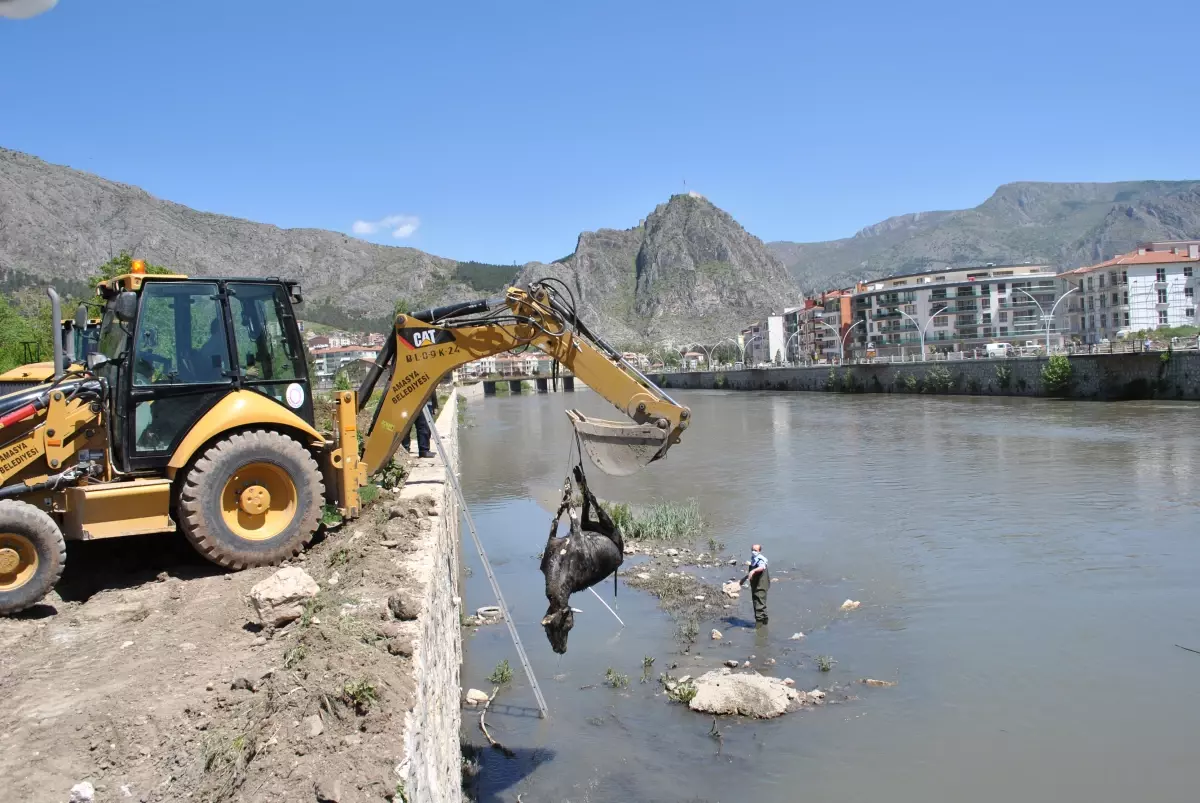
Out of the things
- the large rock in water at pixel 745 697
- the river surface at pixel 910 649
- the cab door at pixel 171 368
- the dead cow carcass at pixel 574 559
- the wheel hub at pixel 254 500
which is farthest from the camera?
the large rock in water at pixel 745 697

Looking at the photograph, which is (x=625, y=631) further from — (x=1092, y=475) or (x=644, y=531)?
(x=1092, y=475)

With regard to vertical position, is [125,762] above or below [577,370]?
below

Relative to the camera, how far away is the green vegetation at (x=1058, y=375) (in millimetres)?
50031

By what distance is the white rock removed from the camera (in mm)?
6180

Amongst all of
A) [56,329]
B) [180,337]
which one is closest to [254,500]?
[180,337]

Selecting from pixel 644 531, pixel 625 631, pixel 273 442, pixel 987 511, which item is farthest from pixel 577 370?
pixel 987 511

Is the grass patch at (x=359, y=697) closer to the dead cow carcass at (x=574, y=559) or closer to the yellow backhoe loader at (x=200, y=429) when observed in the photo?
the dead cow carcass at (x=574, y=559)

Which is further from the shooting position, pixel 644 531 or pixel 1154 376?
pixel 1154 376

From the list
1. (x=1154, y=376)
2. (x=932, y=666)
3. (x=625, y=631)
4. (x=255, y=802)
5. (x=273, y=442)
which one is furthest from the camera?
(x=1154, y=376)

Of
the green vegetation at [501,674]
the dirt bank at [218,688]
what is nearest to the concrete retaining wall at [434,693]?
the dirt bank at [218,688]

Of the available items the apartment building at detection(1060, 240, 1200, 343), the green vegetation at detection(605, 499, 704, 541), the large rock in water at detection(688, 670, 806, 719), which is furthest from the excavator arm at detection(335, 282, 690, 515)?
the apartment building at detection(1060, 240, 1200, 343)

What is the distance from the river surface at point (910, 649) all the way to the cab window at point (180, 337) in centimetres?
448

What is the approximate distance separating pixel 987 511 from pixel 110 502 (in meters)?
17.5

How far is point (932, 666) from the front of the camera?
1034cm
